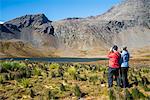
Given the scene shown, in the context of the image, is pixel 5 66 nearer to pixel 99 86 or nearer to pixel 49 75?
pixel 49 75

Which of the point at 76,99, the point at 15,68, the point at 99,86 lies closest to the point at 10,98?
the point at 76,99

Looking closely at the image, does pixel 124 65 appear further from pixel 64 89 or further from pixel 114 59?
pixel 64 89

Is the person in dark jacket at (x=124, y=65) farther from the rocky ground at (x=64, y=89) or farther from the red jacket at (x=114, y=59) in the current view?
the rocky ground at (x=64, y=89)

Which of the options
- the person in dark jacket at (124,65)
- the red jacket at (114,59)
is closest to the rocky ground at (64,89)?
the person in dark jacket at (124,65)

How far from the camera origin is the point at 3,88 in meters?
15.5

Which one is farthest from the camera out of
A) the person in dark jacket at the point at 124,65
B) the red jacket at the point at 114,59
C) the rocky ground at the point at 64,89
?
the person in dark jacket at the point at 124,65

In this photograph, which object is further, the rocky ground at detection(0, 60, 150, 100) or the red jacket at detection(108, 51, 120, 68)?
the red jacket at detection(108, 51, 120, 68)

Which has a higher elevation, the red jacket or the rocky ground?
the red jacket

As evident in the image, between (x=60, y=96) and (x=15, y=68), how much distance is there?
9.18 metres

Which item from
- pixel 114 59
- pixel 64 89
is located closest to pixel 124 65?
pixel 114 59

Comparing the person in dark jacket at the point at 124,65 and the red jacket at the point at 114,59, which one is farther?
the person in dark jacket at the point at 124,65

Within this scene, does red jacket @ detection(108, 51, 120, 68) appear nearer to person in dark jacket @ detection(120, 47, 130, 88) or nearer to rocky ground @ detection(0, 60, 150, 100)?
person in dark jacket @ detection(120, 47, 130, 88)

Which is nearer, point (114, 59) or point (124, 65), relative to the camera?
point (114, 59)

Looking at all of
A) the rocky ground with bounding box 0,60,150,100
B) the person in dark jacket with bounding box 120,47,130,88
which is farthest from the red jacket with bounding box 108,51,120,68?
the rocky ground with bounding box 0,60,150,100
